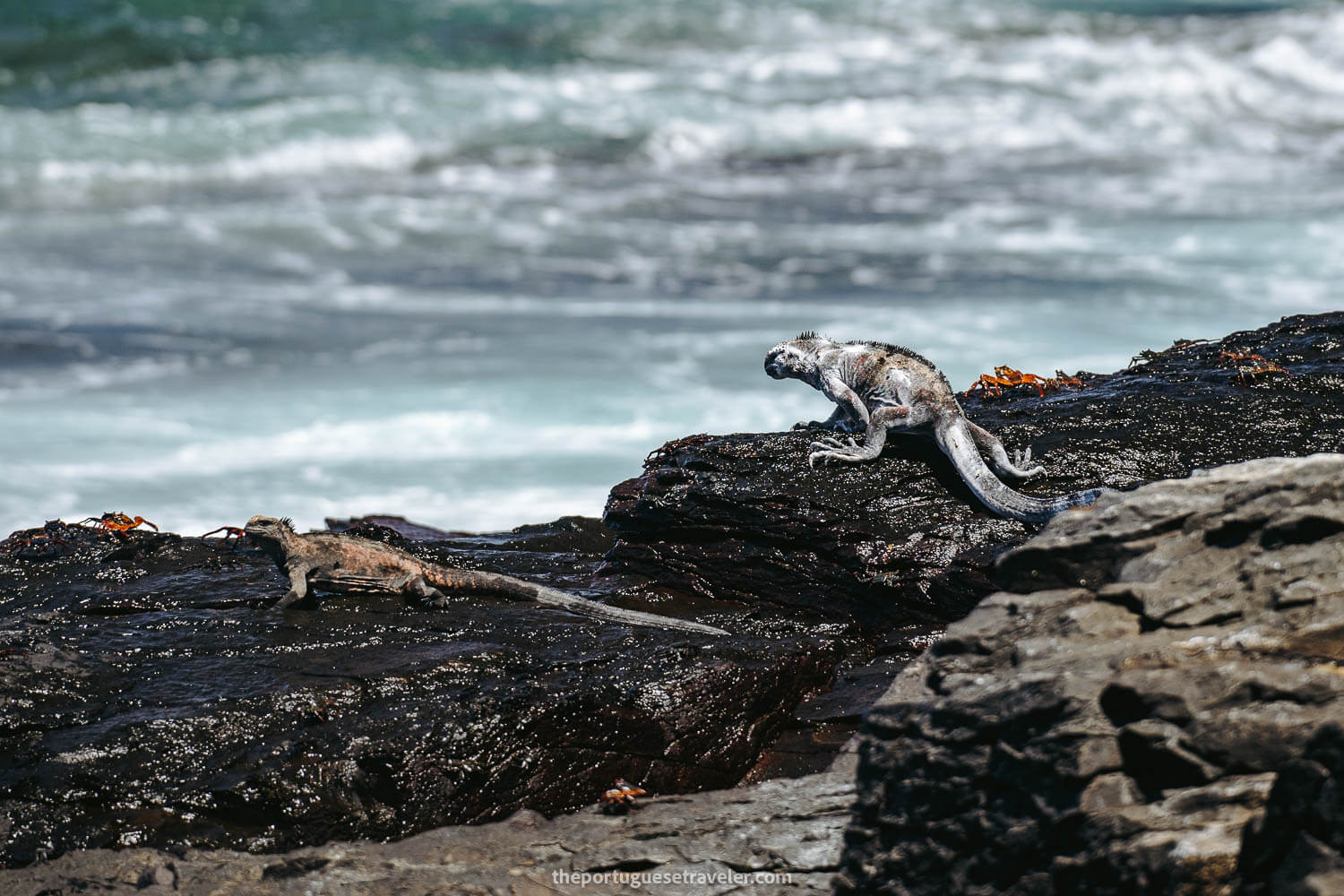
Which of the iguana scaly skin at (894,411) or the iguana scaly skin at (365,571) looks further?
the iguana scaly skin at (894,411)

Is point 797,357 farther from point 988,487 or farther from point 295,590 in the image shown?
point 295,590

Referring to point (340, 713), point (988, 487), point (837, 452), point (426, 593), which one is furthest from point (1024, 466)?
point (340, 713)

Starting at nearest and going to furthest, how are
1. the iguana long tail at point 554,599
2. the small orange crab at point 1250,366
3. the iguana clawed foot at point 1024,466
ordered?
the iguana long tail at point 554,599, the iguana clawed foot at point 1024,466, the small orange crab at point 1250,366

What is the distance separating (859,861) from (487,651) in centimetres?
345

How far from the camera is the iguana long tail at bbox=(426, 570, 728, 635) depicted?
Answer: 27.1 feet

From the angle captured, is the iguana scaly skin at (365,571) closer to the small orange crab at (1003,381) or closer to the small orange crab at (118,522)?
the small orange crab at (118,522)

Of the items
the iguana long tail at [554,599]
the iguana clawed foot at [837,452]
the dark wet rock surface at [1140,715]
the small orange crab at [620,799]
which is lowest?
the small orange crab at [620,799]

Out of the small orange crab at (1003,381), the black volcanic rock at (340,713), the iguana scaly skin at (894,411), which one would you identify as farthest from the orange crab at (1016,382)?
the black volcanic rock at (340,713)

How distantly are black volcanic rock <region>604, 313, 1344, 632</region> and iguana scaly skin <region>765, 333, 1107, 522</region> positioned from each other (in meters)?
0.16

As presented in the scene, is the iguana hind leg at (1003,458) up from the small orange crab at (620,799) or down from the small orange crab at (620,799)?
up

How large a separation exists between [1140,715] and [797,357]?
23.2ft

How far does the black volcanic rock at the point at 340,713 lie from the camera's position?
20.2ft

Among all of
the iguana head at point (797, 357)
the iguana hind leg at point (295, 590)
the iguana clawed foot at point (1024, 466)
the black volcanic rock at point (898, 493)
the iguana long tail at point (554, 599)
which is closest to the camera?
the iguana long tail at point (554, 599)

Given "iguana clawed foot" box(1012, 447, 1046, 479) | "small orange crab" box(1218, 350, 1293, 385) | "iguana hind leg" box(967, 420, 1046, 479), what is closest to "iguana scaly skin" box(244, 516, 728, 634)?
"iguana hind leg" box(967, 420, 1046, 479)
